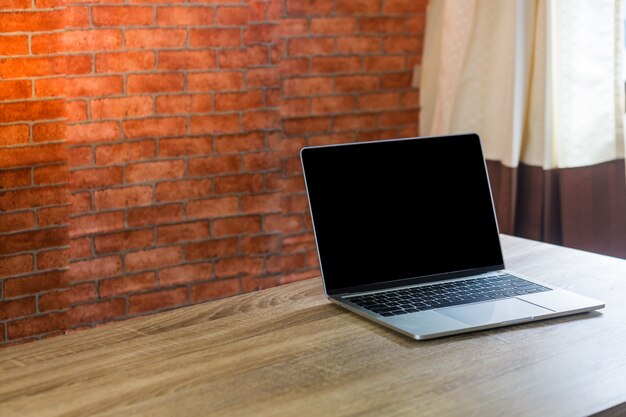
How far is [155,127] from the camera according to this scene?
286cm

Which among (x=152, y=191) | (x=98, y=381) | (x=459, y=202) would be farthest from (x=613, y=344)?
(x=152, y=191)

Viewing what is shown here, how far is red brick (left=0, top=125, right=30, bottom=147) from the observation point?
2.60 m

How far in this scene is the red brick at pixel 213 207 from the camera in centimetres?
297

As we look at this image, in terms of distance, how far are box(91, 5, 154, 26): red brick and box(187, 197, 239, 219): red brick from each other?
0.64 meters

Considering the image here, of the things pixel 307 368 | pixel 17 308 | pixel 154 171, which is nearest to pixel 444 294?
pixel 307 368

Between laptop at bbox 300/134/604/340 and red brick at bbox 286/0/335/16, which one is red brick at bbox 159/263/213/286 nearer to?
red brick at bbox 286/0/335/16

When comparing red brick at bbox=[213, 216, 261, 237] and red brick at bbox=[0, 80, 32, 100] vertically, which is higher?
red brick at bbox=[0, 80, 32, 100]

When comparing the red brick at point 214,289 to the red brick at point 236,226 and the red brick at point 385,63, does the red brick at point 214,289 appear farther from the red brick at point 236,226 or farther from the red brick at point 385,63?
the red brick at point 385,63

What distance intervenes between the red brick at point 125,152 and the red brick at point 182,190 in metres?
0.12

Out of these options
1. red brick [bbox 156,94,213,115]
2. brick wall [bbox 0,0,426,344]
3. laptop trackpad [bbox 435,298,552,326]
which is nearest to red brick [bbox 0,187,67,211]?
brick wall [bbox 0,0,426,344]

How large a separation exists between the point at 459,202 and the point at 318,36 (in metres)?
1.71

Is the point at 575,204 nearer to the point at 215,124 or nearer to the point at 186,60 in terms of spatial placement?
the point at 215,124

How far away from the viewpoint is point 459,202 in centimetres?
157

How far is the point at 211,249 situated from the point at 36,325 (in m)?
0.65
